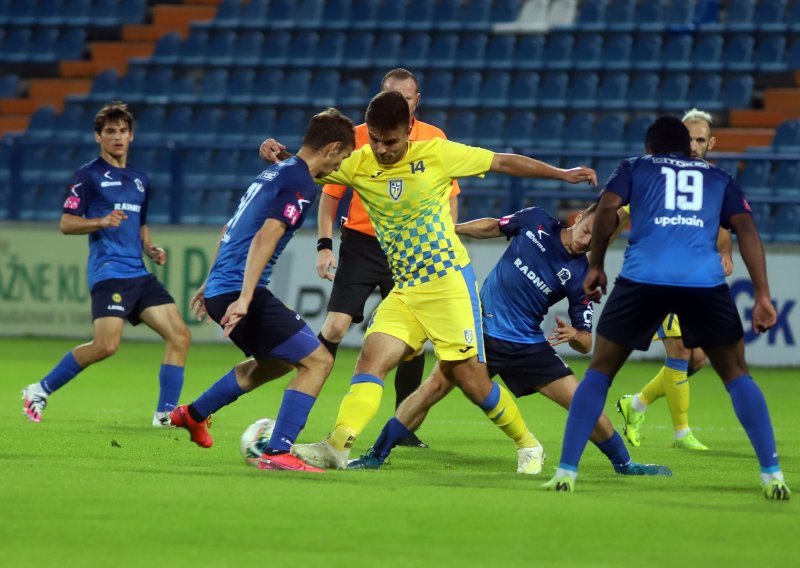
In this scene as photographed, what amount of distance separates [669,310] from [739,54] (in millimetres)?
14484

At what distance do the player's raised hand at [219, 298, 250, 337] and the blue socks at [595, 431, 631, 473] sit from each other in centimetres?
199

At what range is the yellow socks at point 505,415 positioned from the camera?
25.5ft

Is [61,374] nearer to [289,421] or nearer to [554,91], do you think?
[289,421]

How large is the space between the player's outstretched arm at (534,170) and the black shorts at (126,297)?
139 inches

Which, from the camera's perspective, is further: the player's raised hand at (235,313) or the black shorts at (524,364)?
the black shorts at (524,364)

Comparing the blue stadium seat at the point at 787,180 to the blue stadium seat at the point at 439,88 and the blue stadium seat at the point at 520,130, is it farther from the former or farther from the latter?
the blue stadium seat at the point at 439,88

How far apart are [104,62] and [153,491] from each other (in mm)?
19322

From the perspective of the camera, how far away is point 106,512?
611cm

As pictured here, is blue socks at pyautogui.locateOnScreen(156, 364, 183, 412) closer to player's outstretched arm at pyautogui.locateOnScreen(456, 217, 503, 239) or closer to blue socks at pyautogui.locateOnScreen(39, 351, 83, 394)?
blue socks at pyautogui.locateOnScreen(39, 351, 83, 394)

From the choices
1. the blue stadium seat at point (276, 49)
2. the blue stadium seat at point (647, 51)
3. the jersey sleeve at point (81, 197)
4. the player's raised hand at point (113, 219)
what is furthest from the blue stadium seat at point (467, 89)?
the player's raised hand at point (113, 219)

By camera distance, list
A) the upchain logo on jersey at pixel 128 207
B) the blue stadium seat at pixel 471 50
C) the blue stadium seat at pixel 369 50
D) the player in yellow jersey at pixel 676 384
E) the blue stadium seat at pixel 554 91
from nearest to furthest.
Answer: the player in yellow jersey at pixel 676 384 < the upchain logo on jersey at pixel 128 207 < the blue stadium seat at pixel 554 91 < the blue stadium seat at pixel 471 50 < the blue stadium seat at pixel 369 50

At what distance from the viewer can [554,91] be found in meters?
21.2

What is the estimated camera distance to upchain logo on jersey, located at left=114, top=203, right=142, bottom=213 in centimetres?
1060

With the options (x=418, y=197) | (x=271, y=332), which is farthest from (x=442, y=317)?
(x=271, y=332)
